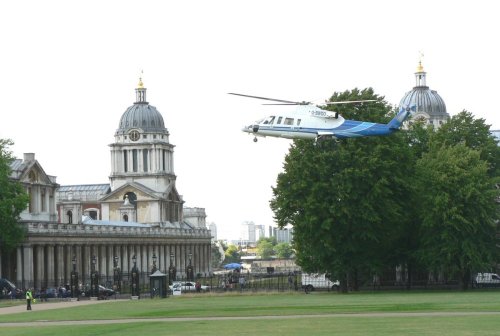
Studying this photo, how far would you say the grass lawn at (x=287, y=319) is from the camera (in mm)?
48500

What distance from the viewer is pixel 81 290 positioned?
10744 centimetres

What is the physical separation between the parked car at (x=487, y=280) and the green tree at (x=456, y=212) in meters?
8.91

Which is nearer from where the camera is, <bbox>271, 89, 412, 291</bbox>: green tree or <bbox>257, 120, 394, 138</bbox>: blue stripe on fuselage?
<bbox>257, 120, 394, 138</bbox>: blue stripe on fuselage

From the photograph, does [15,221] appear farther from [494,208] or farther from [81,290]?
[494,208]

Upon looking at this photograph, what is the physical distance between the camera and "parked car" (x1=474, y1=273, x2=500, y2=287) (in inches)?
4233

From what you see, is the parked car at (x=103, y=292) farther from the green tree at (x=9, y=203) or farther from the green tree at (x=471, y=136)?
the green tree at (x=471, y=136)

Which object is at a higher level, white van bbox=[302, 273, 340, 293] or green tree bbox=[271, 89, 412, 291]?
green tree bbox=[271, 89, 412, 291]

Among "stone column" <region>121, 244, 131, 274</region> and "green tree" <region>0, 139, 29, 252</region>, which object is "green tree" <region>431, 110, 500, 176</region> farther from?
"stone column" <region>121, 244, 131, 274</region>

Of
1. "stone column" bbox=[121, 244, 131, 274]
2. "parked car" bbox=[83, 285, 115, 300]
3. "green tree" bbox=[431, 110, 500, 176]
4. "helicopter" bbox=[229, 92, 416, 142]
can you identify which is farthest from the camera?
"stone column" bbox=[121, 244, 131, 274]

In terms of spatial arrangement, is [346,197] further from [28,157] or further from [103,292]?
[28,157]

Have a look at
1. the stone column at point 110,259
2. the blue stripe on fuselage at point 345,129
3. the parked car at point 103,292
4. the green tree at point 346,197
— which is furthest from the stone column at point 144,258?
the blue stripe on fuselage at point 345,129

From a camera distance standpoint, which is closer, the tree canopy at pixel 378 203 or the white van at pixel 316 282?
the tree canopy at pixel 378 203

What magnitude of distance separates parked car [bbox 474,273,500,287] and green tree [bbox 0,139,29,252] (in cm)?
4062

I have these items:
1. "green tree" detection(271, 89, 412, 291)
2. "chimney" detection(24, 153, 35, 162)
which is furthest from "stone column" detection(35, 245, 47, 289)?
"green tree" detection(271, 89, 412, 291)
